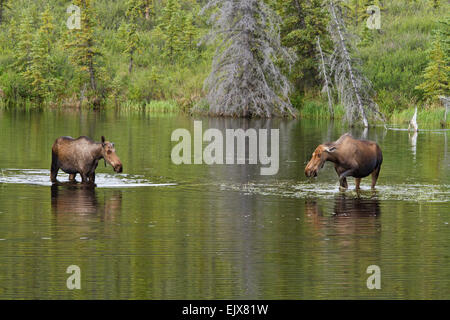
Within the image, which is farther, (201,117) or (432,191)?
(201,117)

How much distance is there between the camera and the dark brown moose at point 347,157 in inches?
798

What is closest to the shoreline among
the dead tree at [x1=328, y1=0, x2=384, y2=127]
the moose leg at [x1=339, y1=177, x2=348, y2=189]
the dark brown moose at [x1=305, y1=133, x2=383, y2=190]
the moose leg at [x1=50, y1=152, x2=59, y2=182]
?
the dead tree at [x1=328, y1=0, x2=384, y2=127]

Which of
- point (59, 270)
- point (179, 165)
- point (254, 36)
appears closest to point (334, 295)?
point (59, 270)

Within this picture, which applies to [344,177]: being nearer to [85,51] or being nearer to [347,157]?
[347,157]

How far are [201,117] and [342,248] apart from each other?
4253 centimetres

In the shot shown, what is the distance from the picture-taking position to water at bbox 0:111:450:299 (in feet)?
37.7

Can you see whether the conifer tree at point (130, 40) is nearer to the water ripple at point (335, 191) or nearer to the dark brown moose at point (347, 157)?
the water ripple at point (335, 191)

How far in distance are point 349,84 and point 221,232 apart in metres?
35.6

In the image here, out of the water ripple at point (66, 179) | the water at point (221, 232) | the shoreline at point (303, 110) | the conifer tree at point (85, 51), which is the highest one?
the conifer tree at point (85, 51)

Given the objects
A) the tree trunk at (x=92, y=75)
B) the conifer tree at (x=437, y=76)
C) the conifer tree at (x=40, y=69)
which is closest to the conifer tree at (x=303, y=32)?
the conifer tree at (x=437, y=76)

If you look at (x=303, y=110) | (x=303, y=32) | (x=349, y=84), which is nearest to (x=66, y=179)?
(x=349, y=84)

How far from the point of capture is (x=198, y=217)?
1669 centimetres

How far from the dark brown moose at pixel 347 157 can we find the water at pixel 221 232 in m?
0.49

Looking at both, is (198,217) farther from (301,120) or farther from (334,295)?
(301,120)
